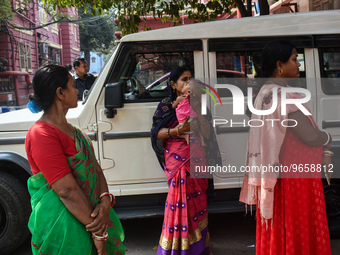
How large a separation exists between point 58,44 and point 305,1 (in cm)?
2268

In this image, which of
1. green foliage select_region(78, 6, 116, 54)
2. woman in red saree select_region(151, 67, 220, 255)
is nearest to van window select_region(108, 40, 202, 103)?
woman in red saree select_region(151, 67, 220, 255)

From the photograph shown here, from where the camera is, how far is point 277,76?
7.94 feet

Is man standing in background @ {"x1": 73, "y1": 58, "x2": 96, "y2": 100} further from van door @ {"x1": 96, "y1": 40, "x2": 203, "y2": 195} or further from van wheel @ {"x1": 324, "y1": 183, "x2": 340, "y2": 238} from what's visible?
van wheel @ {"x1": 324, "y1": 183, "x2": 340, "y2": 238}

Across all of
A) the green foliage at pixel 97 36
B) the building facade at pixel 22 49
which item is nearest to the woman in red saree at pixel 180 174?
the building facade at pixel 22 49

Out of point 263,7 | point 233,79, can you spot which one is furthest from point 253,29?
point 263,7

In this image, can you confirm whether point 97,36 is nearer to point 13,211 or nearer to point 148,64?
point 148,64

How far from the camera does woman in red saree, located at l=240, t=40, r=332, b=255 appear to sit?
2.29m

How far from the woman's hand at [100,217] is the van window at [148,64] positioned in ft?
5.98

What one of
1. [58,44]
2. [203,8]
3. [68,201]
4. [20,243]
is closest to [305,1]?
[203,8]

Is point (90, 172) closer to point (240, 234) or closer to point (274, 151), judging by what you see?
point (274, 151)

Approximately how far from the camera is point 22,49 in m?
20.6

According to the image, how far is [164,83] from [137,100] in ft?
1.02

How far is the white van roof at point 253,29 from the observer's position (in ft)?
11.9

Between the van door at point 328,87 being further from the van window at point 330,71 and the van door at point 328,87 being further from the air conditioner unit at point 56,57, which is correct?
the air conditioner unit at point 56,57
